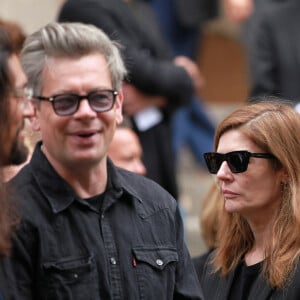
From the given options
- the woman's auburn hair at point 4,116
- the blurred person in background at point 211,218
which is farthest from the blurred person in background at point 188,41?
the woman's auburn hair at point 4,116

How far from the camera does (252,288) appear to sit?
454 centimetres

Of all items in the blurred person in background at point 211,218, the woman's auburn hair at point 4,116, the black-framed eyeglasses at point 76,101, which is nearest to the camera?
the woman's auburn hair at point 4,116

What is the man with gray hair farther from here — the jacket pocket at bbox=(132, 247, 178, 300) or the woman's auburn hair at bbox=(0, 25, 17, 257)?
the woman's auburn hair at bbox=(0, 25, 17, 257)

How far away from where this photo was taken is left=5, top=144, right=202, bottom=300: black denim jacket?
3.66 metres

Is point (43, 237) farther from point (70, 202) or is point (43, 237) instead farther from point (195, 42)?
point (195, 42)

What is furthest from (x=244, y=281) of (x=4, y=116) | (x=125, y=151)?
(x=4, y=116)

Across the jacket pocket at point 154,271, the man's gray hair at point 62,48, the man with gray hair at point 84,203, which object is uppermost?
the man's gray hair at point 62,48

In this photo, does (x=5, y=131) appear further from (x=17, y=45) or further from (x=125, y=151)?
(x=125, y=151)

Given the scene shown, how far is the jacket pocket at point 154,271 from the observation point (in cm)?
381

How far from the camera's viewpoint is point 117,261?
378 centimetres

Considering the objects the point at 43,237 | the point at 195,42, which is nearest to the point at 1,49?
the point at 43,237

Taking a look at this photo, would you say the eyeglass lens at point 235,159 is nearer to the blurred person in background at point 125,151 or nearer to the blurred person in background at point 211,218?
the blurred person in background at point 211,218

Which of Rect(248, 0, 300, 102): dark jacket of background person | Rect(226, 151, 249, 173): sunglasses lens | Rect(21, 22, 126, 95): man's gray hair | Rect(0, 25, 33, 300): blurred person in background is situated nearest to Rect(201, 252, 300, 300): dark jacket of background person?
Rect(226, 151, 249, 173): sunglasses lens

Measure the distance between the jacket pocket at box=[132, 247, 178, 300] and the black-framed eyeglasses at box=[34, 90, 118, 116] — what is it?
52cm
